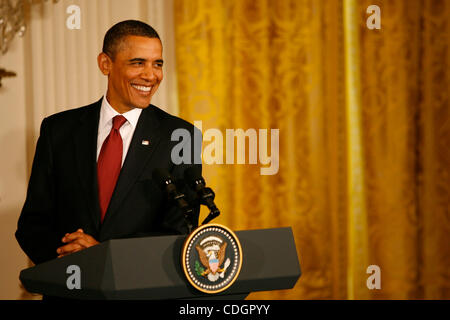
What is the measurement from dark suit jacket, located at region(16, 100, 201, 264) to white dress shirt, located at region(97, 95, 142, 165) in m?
0.02

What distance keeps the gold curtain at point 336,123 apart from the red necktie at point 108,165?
1.15 m

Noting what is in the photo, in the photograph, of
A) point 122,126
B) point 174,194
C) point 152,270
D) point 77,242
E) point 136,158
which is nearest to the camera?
point 152,270

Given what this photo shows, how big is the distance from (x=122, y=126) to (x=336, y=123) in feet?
5.38

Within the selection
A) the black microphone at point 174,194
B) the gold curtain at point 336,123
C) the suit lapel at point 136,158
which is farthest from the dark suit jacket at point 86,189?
the gold curtain at point 336,123

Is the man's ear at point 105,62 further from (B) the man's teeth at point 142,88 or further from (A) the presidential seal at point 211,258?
(A) the presidential seal at point 211,258

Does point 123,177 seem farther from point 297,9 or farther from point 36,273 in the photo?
point 297,9

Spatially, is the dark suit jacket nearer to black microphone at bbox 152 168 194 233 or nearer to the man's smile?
the man's smile

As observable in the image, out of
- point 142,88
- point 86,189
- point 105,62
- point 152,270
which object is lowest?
point 152,270

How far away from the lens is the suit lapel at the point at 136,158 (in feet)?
6.57

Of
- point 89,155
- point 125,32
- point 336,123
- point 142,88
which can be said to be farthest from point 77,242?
point 336,123

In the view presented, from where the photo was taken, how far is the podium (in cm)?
144

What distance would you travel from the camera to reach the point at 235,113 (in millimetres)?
3332

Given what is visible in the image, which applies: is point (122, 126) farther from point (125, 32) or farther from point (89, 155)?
point (125, 32)

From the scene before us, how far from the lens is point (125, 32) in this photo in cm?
214
